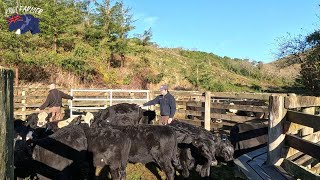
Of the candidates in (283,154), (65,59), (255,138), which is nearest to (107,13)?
(65,59)

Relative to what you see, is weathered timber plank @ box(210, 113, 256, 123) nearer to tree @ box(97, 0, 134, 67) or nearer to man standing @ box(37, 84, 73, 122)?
man standing @ box(37, 84, 73, 122)

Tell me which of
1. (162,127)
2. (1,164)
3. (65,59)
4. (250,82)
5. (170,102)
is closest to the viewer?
(1,164)

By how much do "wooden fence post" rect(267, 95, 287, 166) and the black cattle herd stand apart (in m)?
2.26

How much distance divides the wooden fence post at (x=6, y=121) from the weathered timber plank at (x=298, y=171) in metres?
2.88

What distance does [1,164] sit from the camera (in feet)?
6.16

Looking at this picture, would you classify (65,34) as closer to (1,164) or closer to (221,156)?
(221,156)

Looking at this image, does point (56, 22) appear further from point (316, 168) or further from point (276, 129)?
point (276, 129)

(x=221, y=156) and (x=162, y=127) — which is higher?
(x=162, y=127)

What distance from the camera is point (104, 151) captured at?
21.4 ft

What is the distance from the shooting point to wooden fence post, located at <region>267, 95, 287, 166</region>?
15.1 feet

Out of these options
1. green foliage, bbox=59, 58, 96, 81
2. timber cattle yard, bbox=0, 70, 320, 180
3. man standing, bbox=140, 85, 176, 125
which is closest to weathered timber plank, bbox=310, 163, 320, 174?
timber cattle yard, bbox=0, 70, 320, 180

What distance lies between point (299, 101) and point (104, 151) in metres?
3.58

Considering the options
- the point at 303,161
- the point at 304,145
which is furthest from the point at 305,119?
the point at 303,161

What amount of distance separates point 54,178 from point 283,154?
392 cm
